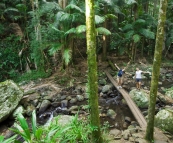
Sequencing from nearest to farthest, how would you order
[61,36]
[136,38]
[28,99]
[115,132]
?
[115,132], [28,99], [61,36], [136,38]

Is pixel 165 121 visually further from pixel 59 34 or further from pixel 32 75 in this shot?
pixel 32 75

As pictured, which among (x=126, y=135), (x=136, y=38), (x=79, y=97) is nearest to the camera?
(x=126, y=135)

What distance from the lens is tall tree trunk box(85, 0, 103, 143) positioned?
129 inches

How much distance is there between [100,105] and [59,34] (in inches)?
153

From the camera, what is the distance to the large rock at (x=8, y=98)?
5.99 m

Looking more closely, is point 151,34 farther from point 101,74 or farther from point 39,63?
point 39,63

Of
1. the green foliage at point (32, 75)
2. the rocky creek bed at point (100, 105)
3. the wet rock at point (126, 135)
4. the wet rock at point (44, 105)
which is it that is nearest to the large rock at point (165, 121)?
the rocky creek bed at point (100, 105)

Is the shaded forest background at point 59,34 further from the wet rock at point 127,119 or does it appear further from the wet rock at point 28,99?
the wet rock at point 127,119

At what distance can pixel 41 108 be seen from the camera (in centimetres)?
686

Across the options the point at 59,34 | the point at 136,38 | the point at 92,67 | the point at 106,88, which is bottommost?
the point at 106,88

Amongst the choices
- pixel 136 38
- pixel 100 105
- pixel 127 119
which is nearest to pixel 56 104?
pixel 100 105

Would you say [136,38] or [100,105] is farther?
[136,38]

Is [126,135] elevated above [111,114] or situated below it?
above

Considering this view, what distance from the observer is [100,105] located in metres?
7.13
